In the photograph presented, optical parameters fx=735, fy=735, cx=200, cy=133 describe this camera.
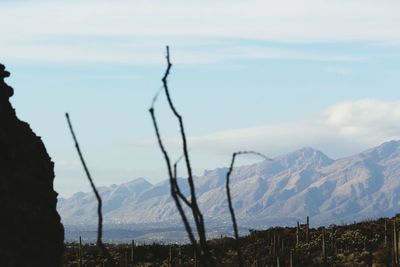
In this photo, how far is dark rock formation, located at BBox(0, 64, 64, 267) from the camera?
11.3 meters

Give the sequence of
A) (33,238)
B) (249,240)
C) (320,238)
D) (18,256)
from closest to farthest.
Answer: (18,256) → (33,238) → (320,238) → (249,240)

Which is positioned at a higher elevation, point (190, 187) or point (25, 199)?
point (25, 199)

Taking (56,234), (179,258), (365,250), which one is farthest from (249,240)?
(56,234)

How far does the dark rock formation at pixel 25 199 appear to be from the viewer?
1134 cm

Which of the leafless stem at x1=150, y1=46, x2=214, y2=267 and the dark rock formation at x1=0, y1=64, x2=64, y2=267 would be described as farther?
the dark rock formation at x1=0, y1=64, x2=64, y2=267

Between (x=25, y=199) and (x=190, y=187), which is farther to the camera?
(x=25, y=199)

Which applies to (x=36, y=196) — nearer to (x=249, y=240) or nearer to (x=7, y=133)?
(x=7, y=133)

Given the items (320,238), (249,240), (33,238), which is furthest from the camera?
(249,240)

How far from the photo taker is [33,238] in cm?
1216

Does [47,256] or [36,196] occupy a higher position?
[36,196]

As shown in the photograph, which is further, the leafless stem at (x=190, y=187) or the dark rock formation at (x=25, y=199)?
the dark rock formation at (x=25, y=199)

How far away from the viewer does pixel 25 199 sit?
12453 millimetres

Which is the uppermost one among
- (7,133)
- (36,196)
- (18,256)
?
Result: (7,133)

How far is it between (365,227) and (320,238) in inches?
200
